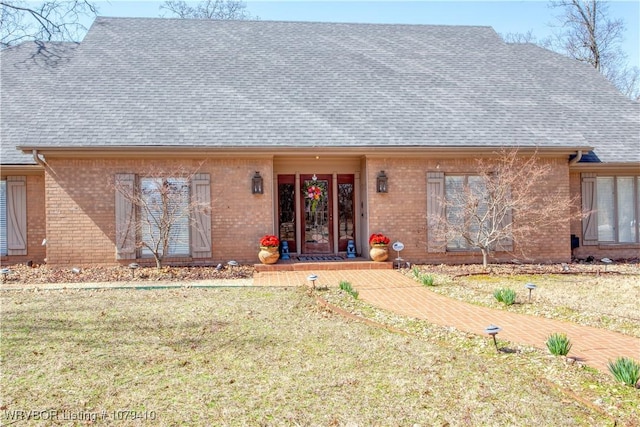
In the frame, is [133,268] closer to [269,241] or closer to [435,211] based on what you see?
[269,241]

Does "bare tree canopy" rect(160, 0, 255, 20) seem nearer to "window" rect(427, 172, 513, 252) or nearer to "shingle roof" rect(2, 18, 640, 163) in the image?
"shingle roof" rect(2, 18, 640, 163)

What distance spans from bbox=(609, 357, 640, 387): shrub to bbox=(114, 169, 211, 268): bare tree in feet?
30.0

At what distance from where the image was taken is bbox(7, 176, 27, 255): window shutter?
1206 centimetres

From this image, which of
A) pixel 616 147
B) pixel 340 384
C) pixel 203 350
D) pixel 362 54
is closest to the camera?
pixel 340 384

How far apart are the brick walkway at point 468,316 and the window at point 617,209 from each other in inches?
262

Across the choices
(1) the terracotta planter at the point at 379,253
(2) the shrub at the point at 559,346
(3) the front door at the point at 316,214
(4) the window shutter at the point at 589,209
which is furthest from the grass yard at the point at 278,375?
(4) the window shutter at the point at 589,209

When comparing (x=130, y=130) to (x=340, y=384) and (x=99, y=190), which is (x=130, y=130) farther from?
(x=340, y=384)

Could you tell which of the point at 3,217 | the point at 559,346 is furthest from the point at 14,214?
the point at 559,346

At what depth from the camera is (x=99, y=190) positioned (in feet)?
37.4

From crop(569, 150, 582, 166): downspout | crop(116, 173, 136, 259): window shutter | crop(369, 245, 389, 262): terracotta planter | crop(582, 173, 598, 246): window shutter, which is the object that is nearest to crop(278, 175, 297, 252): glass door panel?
crop(369, 245, 389, 262): terracotta planter

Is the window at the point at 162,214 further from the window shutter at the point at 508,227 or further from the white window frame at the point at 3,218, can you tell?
the window shutter at the point at 508,227

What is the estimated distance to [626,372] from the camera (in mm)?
3947

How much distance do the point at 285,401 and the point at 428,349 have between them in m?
1.92

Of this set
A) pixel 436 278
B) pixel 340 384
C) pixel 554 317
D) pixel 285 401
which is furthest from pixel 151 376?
pixel 436 278
